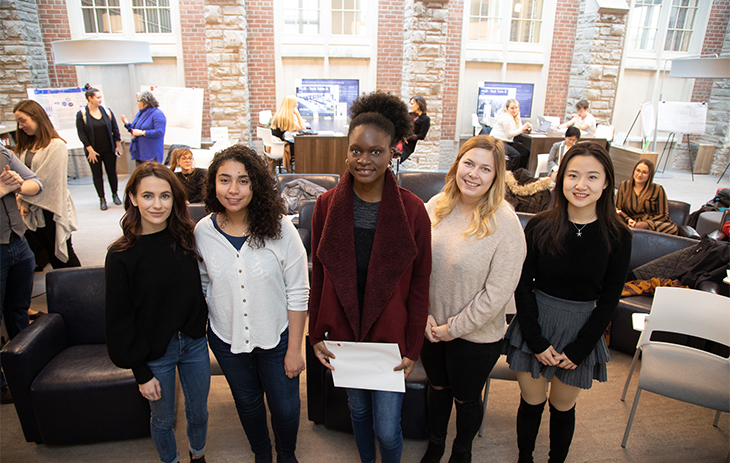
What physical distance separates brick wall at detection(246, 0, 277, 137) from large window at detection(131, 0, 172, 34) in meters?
1.50

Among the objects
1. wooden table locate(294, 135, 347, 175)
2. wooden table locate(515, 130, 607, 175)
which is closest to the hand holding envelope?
wooden table locate(294, 135, 347, 175)

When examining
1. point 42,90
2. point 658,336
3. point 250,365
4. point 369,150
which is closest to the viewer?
point 369,150

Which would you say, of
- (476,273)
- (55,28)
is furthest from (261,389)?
(55,28)

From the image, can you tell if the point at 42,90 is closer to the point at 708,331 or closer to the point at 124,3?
the point at 124,3

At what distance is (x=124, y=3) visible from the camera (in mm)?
7758

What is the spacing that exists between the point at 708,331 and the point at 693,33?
33.3 ft

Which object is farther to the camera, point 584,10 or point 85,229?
point 584,10

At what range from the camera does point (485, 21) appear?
8914 mm

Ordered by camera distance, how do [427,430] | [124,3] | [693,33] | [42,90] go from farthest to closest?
[693,33], [124,3], [42,90], [427,430]

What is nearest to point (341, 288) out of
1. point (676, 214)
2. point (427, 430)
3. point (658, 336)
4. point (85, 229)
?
point (427, 430)

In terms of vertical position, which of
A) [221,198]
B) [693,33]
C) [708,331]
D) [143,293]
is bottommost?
[708,331]

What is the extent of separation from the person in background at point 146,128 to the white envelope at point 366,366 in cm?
535

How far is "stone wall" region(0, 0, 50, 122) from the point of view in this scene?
22.1ft

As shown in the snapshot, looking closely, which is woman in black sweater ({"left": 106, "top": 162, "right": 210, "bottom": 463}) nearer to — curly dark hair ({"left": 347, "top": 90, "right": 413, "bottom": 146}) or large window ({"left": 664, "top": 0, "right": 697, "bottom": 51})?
curly dark hair ({"left": 347, "top": 90, "right": 413, "bottom": 146})
